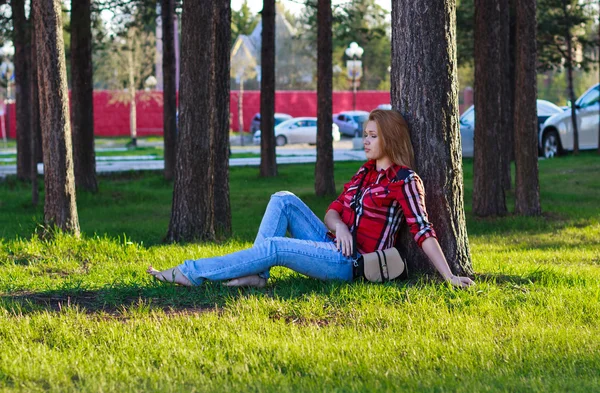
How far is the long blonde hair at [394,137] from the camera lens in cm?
618

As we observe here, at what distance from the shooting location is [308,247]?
19.5ft

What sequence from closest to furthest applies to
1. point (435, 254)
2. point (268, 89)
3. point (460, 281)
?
point (435, 254), point (460, 281), point (268, 89)

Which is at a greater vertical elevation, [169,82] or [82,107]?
[169,82]

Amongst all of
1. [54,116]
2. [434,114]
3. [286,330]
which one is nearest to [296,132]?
[54,116]

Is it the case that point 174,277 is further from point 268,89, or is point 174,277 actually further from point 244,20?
point 244,20

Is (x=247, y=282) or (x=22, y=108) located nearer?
(x=247, y=282)

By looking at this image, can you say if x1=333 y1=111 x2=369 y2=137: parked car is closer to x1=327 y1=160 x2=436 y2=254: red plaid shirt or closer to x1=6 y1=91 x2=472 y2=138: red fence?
x1=6 y1=91 x2=472 y2=138: red fence

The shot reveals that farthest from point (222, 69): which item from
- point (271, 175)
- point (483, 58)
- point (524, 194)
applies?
point (271, 175)

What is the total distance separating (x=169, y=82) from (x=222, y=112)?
27.9 feet

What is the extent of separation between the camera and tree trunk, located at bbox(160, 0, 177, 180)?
1828 centimetres

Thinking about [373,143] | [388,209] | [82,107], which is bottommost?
[388,209]

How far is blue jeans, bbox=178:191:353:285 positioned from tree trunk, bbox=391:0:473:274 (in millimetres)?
677

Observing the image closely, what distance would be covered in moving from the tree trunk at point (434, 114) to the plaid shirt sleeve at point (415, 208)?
0.47 meters

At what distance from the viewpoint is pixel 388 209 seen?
6066 millimetres
